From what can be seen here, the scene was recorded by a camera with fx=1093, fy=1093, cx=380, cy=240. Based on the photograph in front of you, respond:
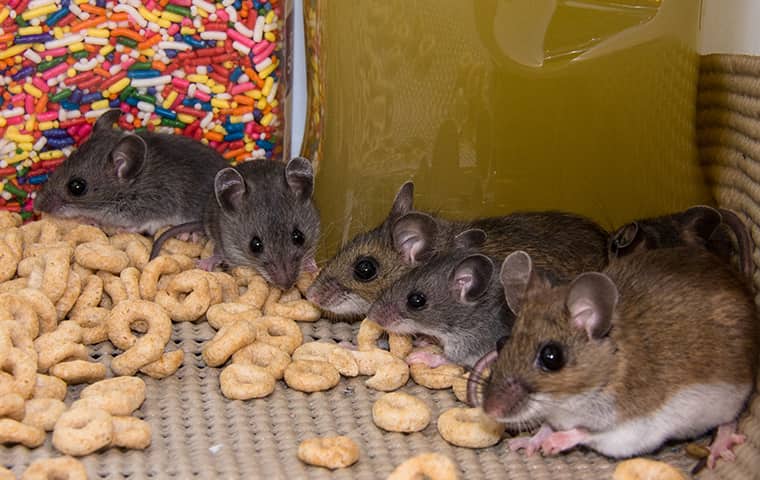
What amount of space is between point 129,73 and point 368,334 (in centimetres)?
160

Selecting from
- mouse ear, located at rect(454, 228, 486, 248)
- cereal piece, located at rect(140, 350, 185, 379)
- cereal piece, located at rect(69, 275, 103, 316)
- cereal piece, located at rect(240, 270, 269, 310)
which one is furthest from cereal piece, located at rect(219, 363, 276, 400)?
mouse ear, located at rect(454, 228, 486, 248)

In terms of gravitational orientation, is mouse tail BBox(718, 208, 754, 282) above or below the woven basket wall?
above

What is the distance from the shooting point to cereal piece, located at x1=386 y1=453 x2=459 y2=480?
286cm

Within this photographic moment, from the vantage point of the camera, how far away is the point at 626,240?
3.83 meters

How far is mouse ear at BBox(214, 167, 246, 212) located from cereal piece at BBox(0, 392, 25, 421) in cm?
139

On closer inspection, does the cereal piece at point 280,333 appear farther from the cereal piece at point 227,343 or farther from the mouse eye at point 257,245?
the mouse eye at point 257,245

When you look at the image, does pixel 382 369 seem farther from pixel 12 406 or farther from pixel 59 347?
pixel 12 406

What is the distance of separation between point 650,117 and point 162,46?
6.56 feet

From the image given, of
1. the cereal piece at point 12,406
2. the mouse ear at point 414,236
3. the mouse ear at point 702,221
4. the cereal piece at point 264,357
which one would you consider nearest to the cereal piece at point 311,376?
the cereal piece at point 264,357

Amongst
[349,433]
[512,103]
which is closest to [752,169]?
[512,103]

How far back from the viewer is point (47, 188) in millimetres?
4531

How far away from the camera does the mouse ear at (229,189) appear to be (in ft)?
13.8

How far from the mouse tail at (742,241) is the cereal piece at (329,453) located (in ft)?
5.04

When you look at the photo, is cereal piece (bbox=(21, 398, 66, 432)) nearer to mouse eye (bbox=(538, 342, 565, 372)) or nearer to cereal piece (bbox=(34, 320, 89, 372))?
cereal piece (bbox=(34, 320, 89, 372))
